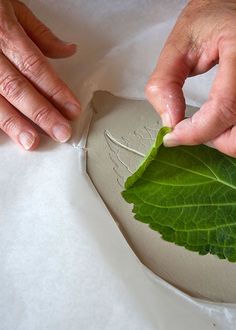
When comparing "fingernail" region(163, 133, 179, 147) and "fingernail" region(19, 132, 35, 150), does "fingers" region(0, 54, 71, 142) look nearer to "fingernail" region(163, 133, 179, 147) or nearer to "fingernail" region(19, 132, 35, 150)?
"fingernail" region(19, 132, 35, 150)

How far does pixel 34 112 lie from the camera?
647 mm

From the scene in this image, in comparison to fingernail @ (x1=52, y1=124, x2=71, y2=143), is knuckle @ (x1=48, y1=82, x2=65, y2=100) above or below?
above

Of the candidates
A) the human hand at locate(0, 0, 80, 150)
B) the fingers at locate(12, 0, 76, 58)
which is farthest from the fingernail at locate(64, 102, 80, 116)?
the fingers at locate(12, 0, 76, 58)

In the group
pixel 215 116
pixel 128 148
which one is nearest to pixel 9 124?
pixel 128 148

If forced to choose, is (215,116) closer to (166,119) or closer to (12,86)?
(166,119)

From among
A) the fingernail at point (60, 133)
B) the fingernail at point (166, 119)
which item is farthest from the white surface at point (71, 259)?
the fingernail at point (166, 119)

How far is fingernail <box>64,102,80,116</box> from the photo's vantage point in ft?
2.19

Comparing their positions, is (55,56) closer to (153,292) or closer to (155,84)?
(155,84)

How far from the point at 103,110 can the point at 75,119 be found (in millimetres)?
39

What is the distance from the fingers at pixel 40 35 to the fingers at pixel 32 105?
97 mm

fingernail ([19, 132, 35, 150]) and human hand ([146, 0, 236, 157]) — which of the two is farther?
fingernail ([19, 132, 35, 150])

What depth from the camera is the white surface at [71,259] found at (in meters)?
0.50

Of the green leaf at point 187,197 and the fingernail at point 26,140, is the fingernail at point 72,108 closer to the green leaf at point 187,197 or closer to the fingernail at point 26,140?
the fingernail at point 26,140

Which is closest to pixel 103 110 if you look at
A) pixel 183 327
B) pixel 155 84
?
pixel 155 84
